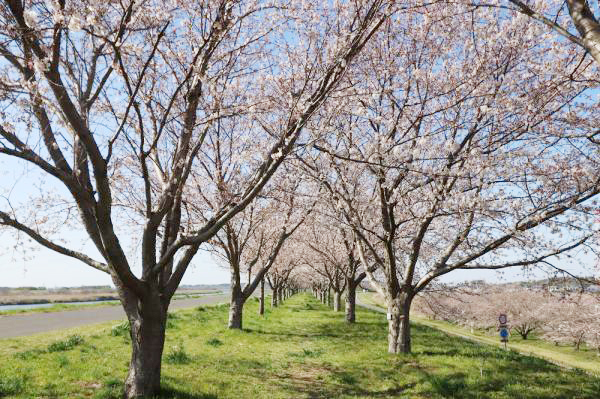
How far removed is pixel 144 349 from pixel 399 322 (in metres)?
7.42

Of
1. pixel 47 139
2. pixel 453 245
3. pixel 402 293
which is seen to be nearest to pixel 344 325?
pixel 402 293

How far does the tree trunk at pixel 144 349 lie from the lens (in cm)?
709

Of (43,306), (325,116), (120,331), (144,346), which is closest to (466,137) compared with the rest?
(325,116)

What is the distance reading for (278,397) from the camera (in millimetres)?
7980

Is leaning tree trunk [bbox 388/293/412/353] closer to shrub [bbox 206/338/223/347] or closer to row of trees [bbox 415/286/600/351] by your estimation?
shrub [bbox 206/338/223/347]

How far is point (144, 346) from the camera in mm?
7176

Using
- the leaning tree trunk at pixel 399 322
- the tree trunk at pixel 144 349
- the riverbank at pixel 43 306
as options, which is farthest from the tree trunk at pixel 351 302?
the riverbank at pixel 43 306

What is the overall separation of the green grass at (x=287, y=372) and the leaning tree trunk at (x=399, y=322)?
43 centimetres

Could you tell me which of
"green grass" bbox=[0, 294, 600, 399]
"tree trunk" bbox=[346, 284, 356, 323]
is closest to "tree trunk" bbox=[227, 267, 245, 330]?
"green grass" bbox=[0, 294, 600, 399]

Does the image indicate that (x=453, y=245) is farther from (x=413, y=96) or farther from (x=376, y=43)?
(x=376, y=43)

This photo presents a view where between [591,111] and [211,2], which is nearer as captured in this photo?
[211,2]

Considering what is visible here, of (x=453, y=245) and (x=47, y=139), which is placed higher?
(x=47, y=139)

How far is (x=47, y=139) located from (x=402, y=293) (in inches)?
373

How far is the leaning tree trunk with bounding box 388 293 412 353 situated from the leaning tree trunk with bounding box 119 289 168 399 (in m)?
6.95
